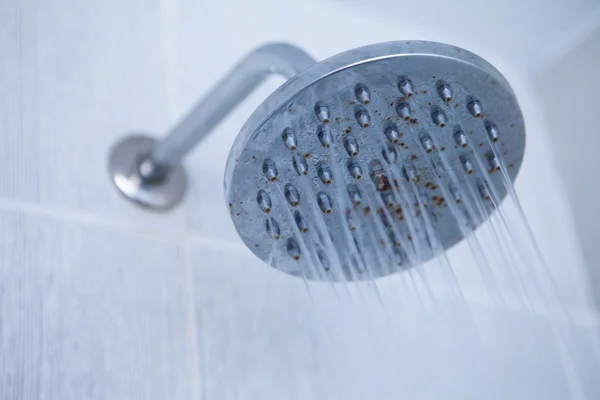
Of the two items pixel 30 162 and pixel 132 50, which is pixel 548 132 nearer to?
pixel 132 50

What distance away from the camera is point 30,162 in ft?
1.82

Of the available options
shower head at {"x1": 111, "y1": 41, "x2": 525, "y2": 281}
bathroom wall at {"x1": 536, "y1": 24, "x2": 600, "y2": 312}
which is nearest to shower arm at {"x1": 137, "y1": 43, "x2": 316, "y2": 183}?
shower head at {"x1": 111, "y1": 41, "x2": 525, "y2": 281}

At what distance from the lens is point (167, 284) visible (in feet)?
1.87

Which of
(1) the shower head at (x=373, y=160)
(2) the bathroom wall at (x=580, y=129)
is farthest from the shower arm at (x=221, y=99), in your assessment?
(2) the bathroom wall at (x=580, y=129)

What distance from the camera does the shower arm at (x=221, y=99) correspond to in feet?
1.45

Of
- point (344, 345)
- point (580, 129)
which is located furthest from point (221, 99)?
point (580, 129)

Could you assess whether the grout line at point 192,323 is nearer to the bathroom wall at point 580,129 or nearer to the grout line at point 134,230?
the grout line at point 134,230

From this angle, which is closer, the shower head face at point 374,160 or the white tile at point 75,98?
the shower head face at point 374,160

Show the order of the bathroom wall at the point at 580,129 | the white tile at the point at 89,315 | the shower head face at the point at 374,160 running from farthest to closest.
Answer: the bathroom wall at the point at 580,129, the white tile at the point at 89,315, the shower head face at the point at 374,160

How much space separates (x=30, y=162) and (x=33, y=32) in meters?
0.13

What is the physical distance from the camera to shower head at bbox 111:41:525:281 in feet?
1.17

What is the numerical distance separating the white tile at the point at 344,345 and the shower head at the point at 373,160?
163 millimetres

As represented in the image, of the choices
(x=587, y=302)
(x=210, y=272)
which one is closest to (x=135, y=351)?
(x=210, y=272)

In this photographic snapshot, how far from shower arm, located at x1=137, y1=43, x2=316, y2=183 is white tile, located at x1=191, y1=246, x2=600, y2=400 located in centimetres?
9
